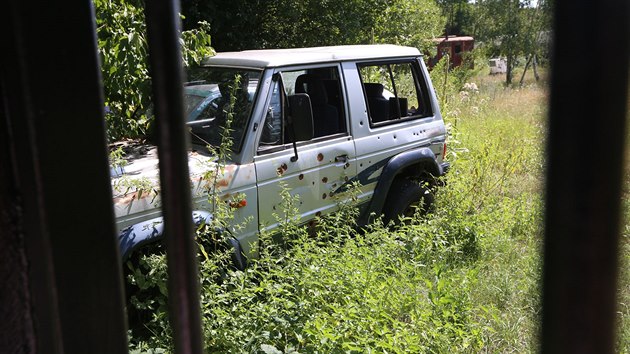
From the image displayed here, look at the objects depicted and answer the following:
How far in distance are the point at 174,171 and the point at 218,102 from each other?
10.9 ft

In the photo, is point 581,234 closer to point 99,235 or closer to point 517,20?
point 99,235

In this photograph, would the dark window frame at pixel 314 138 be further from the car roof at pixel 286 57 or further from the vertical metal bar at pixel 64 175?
the vertical metal bar at pixel 64 175

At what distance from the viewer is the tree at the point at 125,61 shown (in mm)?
4016

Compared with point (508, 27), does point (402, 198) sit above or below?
below

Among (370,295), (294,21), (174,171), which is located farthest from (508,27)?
(174,171)

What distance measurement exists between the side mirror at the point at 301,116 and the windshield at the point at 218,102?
290 mm

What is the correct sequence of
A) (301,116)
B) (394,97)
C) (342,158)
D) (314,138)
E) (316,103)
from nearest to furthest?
(301,116), (314,138), (342,158), (316,103), (394,97)

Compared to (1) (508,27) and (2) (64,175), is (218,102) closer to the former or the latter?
(2) (64,175)

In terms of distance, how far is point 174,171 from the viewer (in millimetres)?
826

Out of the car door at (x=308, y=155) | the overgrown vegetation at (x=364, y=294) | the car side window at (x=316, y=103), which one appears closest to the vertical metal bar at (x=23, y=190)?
the overgrown vegetation at (x=364, y=294)

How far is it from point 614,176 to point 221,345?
8.61 feet

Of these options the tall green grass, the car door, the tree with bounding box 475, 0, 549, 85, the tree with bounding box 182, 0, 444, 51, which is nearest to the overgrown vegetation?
the tall green grass

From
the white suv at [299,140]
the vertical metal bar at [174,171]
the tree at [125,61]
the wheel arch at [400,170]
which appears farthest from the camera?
the wheel arch at [400,170]

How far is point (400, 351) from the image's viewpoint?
9.11 feet
